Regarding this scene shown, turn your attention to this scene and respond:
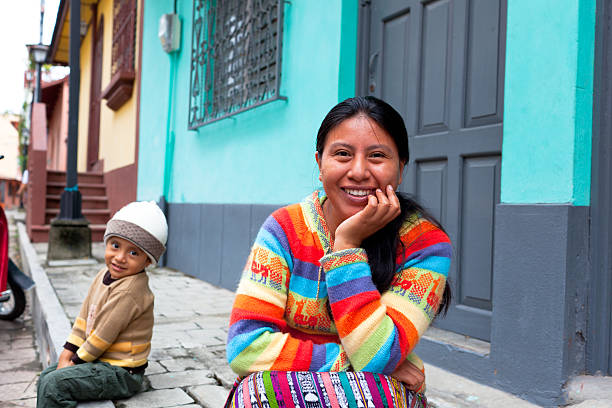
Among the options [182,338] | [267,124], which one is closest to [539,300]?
[182,338]

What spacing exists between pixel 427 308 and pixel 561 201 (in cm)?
116

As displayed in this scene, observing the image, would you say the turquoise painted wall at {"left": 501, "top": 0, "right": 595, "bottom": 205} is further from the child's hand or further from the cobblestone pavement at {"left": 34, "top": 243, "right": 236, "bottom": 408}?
the child's hand

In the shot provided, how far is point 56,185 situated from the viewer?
10.0 metres

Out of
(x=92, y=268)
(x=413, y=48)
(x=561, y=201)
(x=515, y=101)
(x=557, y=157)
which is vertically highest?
(x=413, y=48)

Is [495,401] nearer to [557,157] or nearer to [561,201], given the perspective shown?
[561,201]

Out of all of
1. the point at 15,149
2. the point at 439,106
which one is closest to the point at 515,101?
the point at 439,106

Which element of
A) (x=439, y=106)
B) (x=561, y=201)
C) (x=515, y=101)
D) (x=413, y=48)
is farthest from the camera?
(x=413, y=48)

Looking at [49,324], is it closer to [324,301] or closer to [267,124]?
[267,124]

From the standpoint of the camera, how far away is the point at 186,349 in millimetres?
3246

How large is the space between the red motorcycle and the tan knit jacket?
211 cm

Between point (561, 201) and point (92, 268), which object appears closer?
point (561, 201)

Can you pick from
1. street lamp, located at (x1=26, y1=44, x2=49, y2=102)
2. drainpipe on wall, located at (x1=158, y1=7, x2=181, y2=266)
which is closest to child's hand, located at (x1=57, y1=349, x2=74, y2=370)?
drainpipe on wall, located at (x1=158, y1=7, x2=181, y2=266)

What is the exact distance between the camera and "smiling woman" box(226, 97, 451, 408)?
4.27ft

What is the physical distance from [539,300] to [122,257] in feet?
6.11
